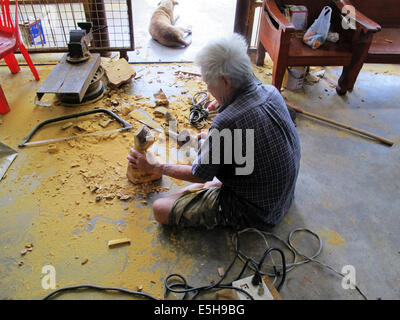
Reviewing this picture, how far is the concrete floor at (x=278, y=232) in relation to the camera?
189 cm

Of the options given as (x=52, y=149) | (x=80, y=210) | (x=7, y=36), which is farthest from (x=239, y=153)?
(x=7, y=36)

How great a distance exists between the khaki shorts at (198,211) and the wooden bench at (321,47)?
6.22 feet

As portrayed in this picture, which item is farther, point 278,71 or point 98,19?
point 98,19

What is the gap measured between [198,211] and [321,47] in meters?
2.54

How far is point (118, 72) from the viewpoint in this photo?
12.3 ft

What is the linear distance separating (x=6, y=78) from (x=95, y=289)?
312 cm

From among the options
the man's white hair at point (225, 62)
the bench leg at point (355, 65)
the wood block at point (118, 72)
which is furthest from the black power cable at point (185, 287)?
the bench leg at point (355, 65)

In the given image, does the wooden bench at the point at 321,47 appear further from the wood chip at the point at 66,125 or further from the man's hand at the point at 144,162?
the wood chip at the point at 66,125

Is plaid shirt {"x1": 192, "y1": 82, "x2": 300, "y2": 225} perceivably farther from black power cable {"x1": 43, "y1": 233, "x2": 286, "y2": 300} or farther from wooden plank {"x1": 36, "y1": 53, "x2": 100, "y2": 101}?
wooden plank {"x1": 36, "y1": 53, "x2": 100, "y2": 101}

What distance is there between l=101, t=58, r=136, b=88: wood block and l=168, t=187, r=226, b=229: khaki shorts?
6.89 ft

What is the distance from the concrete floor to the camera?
1.89 meters

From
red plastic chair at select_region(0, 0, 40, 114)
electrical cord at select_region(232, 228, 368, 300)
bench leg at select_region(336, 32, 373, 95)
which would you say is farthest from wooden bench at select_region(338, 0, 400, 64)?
red plastic chair at select_region(0, 0, 40, 114)

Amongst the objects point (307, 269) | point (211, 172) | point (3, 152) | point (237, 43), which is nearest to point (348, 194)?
point (307, 269)

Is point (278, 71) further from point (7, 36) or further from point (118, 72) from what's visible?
point (7, 36)
